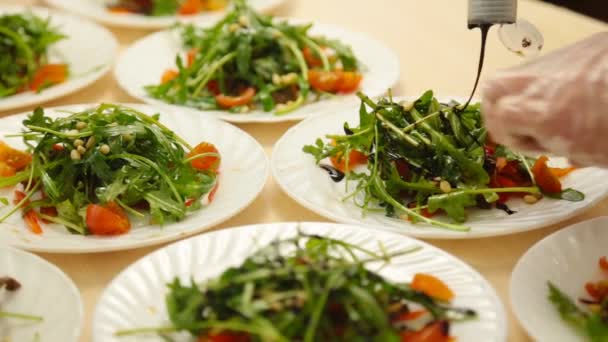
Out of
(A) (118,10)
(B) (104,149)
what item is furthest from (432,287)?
(A) (118,10)

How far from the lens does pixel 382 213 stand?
5.66ft

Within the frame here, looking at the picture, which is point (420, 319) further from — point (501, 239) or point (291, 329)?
point (501, 239)

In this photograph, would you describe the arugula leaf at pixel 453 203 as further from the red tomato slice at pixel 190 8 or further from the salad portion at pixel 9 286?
the red tomato slice at pixel 190 8

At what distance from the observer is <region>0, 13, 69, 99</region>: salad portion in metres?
2.36

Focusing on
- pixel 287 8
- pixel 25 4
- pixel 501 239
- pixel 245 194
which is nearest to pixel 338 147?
pixel 245 194

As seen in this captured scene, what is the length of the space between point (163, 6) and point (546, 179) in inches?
71.4

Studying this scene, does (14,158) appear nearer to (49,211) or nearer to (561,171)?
(49,211)

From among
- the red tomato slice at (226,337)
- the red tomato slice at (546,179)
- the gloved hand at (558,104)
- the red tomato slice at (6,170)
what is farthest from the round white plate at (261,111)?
the red tomato slice at (226,337)

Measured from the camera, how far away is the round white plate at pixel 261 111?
221cm

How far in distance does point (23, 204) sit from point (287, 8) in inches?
65.1

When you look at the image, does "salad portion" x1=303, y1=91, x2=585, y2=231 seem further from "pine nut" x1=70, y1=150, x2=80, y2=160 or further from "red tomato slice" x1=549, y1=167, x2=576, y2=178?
"pine nut" x1=70, y1=150, x2=80, y2=160

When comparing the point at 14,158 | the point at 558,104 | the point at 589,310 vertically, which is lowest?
the point at 589,310

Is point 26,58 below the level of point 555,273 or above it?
above

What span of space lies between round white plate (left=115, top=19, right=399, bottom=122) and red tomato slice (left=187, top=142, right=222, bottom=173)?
0.26m
